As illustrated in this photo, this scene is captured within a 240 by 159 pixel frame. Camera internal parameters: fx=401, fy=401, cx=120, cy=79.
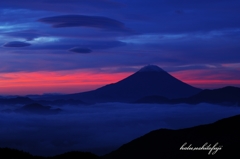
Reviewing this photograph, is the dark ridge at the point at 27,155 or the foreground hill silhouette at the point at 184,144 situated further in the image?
the foreground hill silhouette at the point at 184,144

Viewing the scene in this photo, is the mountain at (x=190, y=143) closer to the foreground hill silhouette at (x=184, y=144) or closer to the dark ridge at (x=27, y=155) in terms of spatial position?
A: the foreground hill silhouette at (x=184, y=144)

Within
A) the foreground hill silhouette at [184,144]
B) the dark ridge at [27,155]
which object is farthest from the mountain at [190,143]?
the dark ridge at [27,155]

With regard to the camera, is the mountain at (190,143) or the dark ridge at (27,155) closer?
the dark ridge at (27,155)

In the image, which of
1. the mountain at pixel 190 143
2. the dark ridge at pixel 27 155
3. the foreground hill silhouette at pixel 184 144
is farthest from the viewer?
the mountain at pixel 190 143

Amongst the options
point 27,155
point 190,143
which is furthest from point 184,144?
point 27,155

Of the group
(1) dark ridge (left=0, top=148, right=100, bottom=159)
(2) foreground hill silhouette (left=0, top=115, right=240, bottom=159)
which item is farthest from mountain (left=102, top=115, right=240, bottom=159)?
(1) dark ridge (left=0, top=148, right=100, bottom=159)

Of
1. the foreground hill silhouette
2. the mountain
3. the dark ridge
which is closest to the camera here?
the dark ridge

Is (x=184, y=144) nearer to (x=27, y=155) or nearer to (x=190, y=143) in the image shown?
(x=190, y=143)

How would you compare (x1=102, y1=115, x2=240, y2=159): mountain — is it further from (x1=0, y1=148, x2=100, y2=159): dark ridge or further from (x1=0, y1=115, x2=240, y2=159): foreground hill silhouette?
(x1=0, y1=148, x2=100, y2=159): dark ridge

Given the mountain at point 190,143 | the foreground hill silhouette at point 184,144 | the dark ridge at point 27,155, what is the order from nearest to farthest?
1. the dark ridge at point 27,155
2. the foreground hill silhouette at point 184,144
3. the mountain at point 190,143
